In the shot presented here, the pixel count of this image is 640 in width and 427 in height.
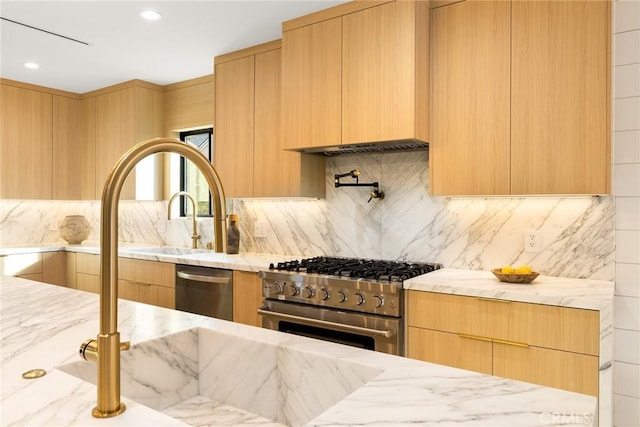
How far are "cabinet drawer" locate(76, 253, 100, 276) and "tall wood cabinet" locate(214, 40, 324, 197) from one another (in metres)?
1.53

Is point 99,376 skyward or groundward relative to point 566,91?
groundward

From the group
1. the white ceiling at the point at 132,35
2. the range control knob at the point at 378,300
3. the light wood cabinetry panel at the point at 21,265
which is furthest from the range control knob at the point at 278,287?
the light wood cabinetry panel at the point at 21,265

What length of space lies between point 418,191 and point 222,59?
1.86 meters

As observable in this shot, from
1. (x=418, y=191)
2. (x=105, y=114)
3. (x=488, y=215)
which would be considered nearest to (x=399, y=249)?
(x=418, y=191)

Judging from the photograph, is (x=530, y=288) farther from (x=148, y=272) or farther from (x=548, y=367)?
(x=148, y=272)

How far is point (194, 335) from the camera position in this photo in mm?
1292

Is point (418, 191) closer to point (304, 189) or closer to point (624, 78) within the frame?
point (304, 189)

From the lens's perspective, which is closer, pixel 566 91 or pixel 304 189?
pixel 566 91

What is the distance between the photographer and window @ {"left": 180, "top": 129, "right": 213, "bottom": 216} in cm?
423

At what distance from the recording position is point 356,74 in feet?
8.68

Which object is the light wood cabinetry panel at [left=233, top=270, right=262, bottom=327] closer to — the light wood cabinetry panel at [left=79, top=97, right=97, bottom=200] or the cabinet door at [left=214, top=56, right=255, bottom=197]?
the cabinet door at [left=214, top=56, right=255, bottom=197]

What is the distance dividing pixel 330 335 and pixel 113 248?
6.26 feet

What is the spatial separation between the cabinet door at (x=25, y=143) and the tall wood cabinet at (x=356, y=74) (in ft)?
9.64

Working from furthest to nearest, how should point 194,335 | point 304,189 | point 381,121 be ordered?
point 304,189 < point 381,121 < point 194,335
